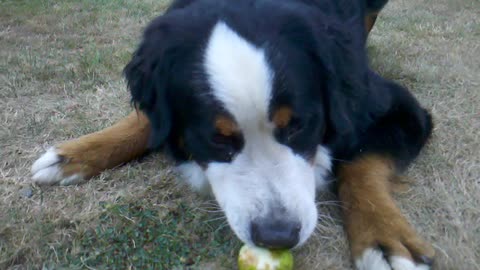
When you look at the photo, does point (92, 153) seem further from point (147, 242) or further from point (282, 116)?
point (282, 116)

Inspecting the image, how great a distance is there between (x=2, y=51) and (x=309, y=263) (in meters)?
3.55

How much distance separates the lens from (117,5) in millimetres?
6180

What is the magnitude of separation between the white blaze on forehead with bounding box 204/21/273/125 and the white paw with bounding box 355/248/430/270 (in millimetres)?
676

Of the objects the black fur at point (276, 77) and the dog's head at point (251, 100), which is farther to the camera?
the black fur at point (276, 77)

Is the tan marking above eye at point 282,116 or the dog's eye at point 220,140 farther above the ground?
the tan marking above eye at point 282,116

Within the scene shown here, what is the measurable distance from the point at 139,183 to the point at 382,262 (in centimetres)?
125

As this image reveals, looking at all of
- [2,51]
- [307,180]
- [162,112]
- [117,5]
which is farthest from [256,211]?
[117,5]

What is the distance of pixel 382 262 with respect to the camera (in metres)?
2.14

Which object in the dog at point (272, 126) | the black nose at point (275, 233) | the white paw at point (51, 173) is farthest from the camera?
the white paw at point (51, 173)

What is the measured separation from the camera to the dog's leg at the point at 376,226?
7.06 ft

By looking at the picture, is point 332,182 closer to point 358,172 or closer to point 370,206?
point 358,172

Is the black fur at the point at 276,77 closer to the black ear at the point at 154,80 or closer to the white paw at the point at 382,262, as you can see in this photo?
the black ear at the point at 154,80

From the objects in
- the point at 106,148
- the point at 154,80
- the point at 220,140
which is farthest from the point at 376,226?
the point at 106,148

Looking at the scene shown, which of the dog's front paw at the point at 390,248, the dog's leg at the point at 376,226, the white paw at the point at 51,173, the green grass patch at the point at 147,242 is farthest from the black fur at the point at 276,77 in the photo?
the white paw at the point at 51,173
